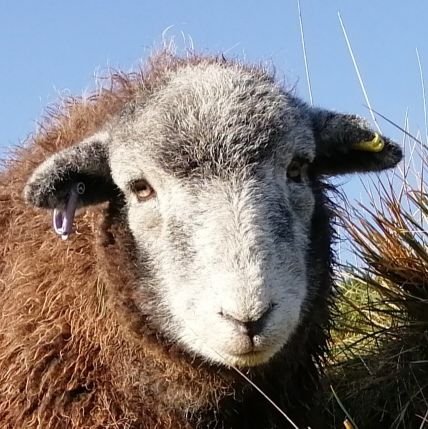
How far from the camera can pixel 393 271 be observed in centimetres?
711

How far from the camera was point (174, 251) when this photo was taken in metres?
5.40

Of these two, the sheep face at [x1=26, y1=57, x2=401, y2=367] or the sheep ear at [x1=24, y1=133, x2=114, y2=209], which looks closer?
the sheep face at [x1=26, y1=57, x2=401, y2=367]

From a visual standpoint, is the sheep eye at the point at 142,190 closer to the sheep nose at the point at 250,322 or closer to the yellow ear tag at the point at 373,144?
the sheep nose at the point at 250,322

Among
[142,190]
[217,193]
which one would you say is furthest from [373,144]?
[142,190]

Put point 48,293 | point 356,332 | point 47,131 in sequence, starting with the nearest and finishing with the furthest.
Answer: point 48,293
point 47,131
point 356,332

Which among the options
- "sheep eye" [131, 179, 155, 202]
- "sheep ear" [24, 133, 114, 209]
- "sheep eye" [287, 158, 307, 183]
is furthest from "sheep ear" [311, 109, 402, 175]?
"sheep ear" [24, 133, 114, 209]

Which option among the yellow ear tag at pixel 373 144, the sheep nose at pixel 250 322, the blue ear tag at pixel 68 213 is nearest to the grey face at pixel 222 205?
the sheep nose at pixel 250 322

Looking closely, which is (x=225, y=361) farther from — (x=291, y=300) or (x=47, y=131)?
(x=47, y=131)

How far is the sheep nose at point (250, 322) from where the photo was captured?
15.9 feet

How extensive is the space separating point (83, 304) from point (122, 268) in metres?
0.43

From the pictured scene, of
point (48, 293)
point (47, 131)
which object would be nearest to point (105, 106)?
point (47, 131)

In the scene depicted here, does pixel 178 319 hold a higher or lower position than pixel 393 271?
lower

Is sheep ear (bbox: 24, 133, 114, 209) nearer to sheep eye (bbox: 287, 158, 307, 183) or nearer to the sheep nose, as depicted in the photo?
sheep eye (bbox: 287, 158, 307, 183)

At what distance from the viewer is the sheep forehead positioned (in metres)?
5.47
